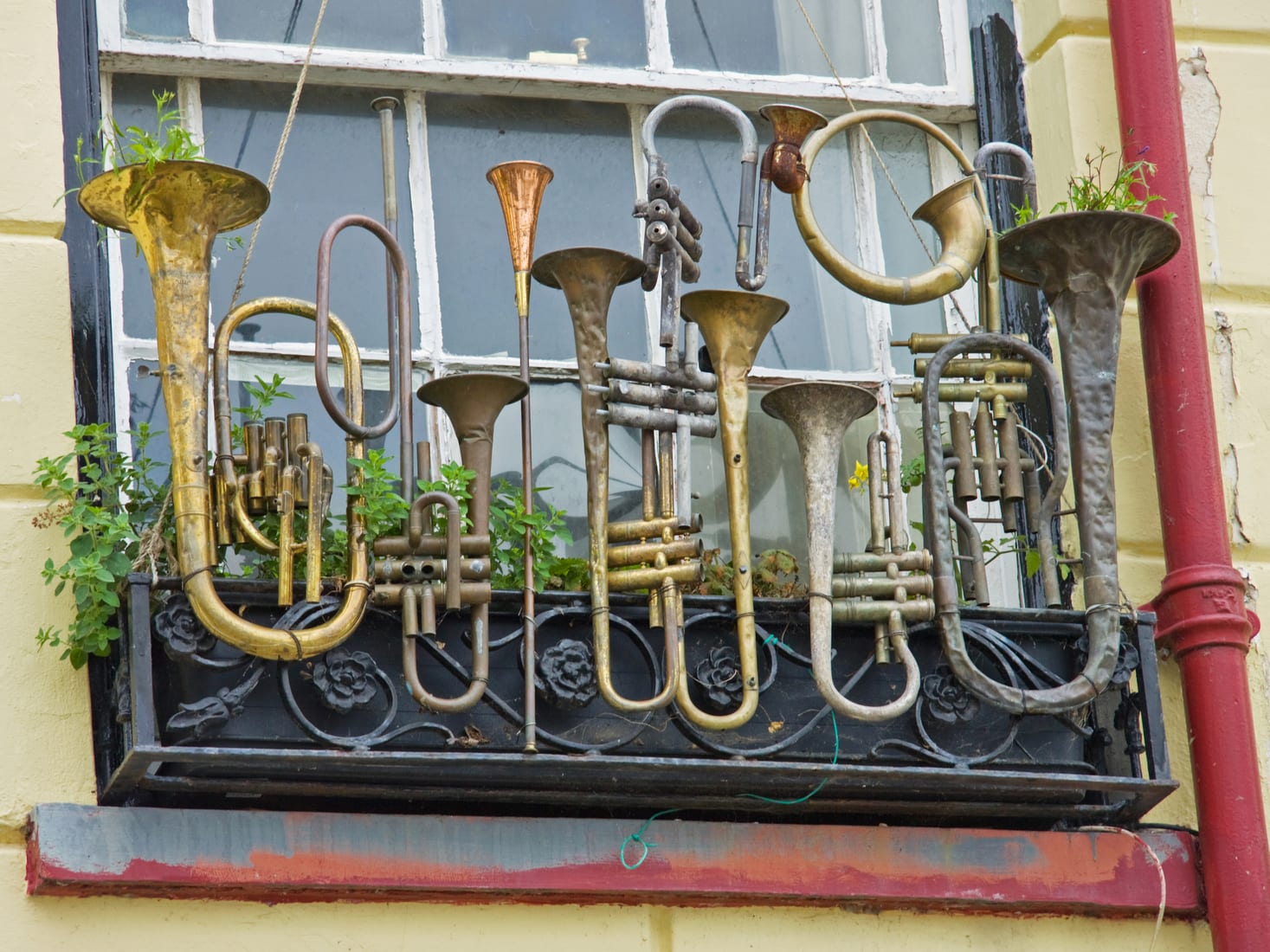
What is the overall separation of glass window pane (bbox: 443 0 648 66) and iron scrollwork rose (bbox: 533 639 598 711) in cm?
166

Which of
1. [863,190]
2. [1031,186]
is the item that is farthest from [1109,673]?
[863,190]

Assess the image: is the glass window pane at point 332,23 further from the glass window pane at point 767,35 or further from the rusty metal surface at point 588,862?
the rusty metal surface at point 588,862

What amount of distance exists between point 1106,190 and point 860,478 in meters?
0.92

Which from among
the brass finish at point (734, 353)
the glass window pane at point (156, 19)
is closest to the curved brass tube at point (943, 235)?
the brass finish at point (734, 353)

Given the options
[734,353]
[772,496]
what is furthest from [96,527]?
[772,496]

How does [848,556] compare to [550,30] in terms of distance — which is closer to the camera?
[848,556]

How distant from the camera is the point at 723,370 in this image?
4.53 m

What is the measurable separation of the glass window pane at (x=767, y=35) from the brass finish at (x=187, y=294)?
58.4 inches

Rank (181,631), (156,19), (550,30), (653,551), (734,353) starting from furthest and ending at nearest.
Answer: (550,30), (156,19), (734,353), (653,551), (181,631)

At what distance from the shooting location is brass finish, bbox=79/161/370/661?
4.12m

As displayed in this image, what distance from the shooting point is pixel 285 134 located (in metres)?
4.87

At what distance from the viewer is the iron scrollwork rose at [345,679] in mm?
4105

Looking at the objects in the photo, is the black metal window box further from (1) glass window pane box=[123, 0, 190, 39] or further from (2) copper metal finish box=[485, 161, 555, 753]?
(1) glass window pane box=[123, 0, 190, 39]

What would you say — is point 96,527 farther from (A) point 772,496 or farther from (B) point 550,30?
(B) point 550,30
